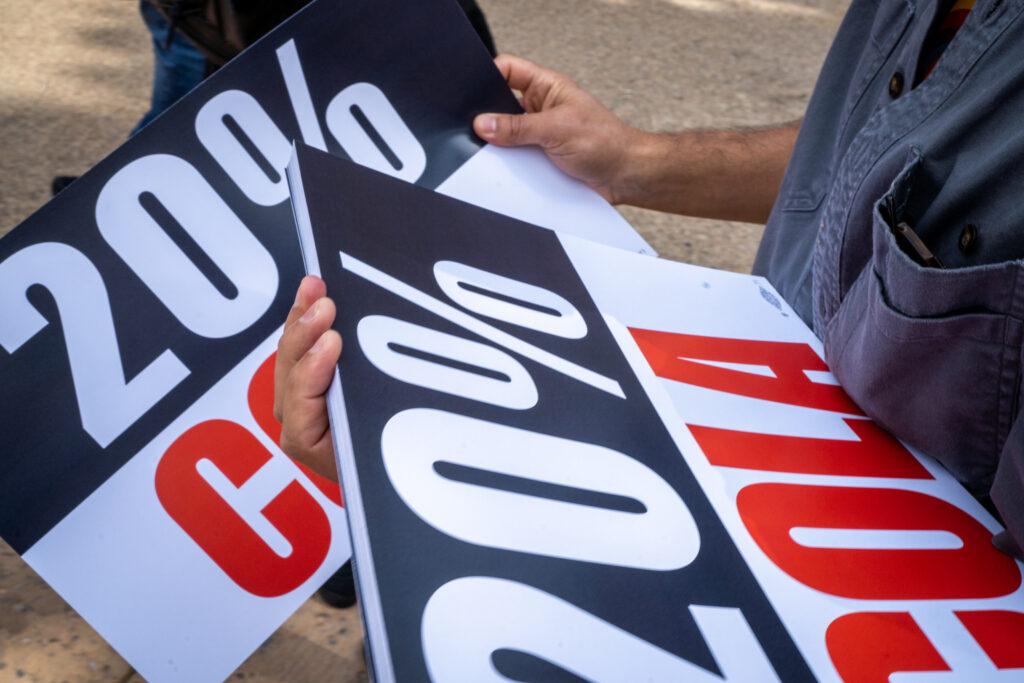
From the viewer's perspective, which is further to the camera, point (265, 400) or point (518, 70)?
point (518, 70)

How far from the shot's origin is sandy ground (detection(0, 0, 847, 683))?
5.25 ft

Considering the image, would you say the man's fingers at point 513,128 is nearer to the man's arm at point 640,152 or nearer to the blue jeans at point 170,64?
the man's arm at point 640,152

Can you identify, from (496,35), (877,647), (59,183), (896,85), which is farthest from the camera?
(496,35)

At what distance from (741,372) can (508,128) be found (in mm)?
430

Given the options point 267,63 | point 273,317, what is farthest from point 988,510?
point 267,63

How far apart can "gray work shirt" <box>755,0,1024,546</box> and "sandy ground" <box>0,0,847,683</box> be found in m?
1.06

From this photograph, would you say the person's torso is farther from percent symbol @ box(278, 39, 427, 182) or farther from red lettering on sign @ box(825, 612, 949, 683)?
percent symbol @ box(278, 39, 427, 182)

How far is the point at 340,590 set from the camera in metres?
1.68

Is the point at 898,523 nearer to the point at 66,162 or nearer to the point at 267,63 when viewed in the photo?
the point at 267,63

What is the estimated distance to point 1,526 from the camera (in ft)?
2.84

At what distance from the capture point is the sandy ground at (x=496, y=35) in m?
1.60

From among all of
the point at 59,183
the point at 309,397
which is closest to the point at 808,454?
the point at 309,397

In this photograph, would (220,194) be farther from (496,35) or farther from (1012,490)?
(496,35)

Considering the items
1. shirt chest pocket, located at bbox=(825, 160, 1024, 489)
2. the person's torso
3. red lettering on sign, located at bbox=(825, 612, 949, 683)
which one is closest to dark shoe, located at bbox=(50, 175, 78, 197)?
the person's torso
